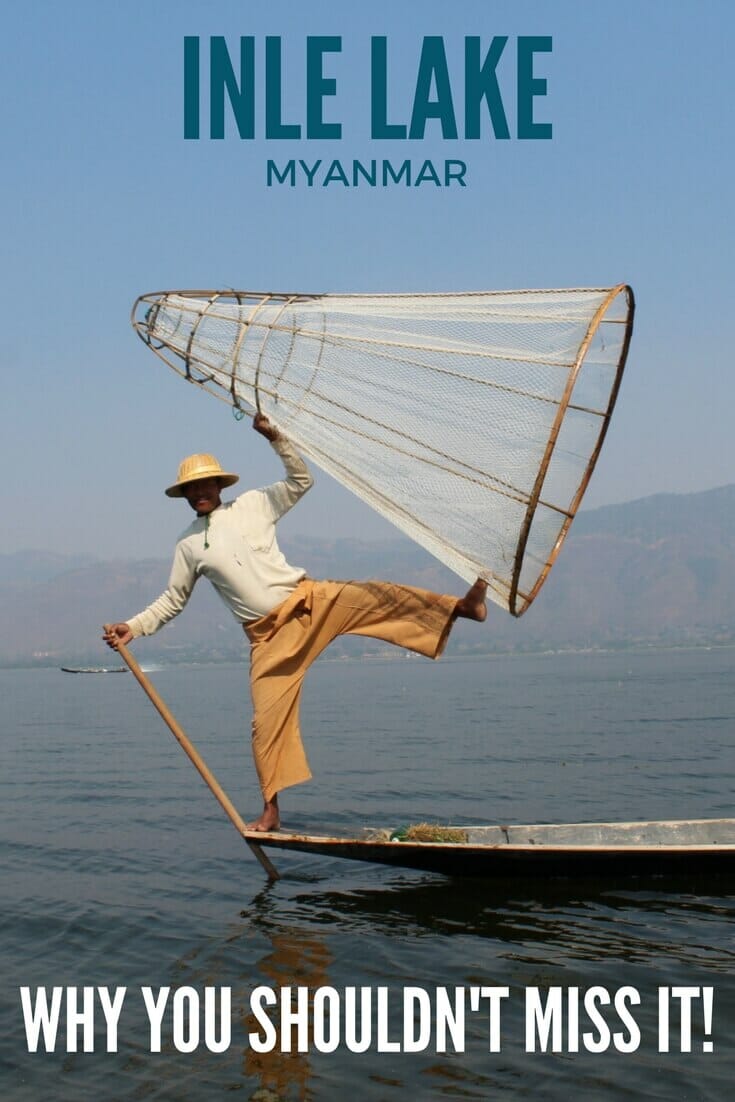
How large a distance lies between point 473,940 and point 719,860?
83.1 inches

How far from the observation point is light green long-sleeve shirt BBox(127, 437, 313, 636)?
9234 mm

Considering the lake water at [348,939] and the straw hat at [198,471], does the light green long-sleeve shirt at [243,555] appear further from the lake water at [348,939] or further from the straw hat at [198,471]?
the lake water at [348,939]

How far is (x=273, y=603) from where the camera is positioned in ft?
30.9

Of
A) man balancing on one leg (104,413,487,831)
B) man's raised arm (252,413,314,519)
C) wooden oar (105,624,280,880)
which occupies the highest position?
man's raised arm (252,413,314,519)

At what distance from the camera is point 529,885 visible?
32.5 ft

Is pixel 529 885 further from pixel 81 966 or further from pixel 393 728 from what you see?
pixel 393 728

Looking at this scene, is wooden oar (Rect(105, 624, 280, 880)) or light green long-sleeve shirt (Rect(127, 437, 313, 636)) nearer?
light green long-sleeve shirt (Rect(127, 437, 313, 636))

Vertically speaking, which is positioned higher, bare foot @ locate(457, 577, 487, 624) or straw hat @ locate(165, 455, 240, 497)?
straw hat @ locate(165, 455, 240, 497)

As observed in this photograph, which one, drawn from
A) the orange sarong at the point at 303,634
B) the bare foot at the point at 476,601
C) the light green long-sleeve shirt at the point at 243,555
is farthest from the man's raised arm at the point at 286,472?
the bare foot at the point at 476,601

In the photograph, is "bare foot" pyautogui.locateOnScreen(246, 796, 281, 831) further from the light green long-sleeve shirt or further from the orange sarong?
the light green long-sleeve shirt

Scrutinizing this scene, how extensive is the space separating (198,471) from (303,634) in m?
1.54

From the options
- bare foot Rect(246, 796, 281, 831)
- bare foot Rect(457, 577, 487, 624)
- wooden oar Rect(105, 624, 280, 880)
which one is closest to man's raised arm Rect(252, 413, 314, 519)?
bare foot Rect(457, 577, 487, 624)

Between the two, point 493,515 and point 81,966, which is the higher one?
point 493,515

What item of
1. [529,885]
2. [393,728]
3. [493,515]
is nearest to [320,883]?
[529,885]
